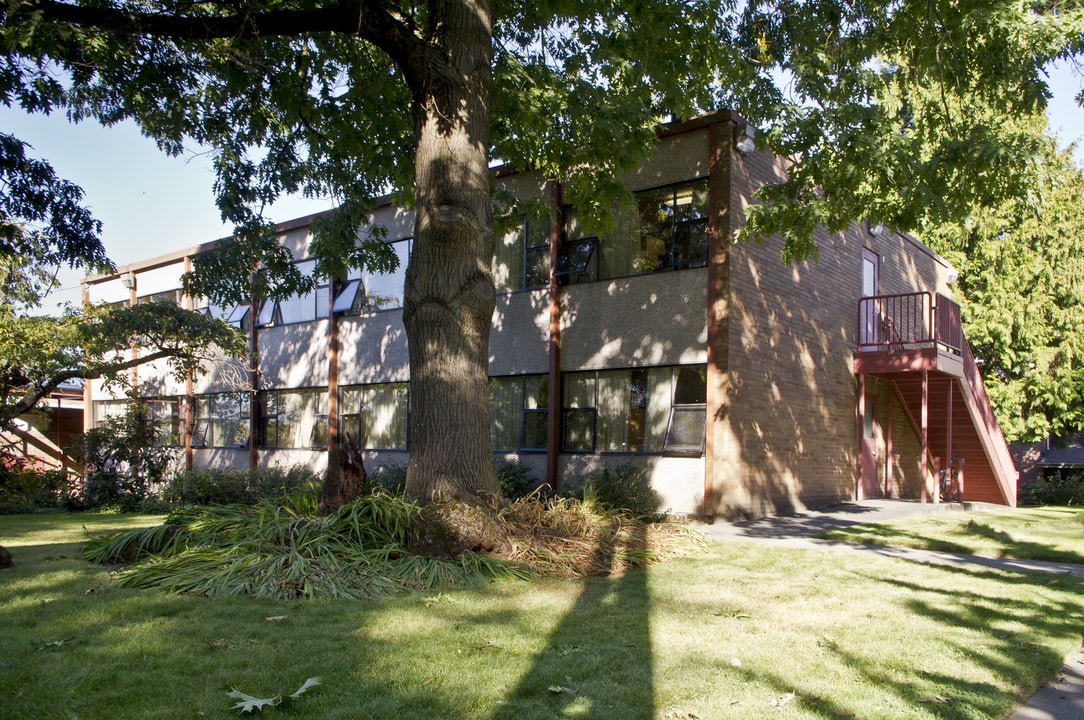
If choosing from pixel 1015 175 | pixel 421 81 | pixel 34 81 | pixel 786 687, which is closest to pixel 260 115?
pixel 34 81

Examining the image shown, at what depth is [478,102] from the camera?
31.6 feet

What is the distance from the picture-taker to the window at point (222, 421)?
2292 cm

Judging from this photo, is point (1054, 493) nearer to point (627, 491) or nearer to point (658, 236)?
point (658, 236)

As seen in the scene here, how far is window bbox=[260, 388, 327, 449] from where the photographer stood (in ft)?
69.1

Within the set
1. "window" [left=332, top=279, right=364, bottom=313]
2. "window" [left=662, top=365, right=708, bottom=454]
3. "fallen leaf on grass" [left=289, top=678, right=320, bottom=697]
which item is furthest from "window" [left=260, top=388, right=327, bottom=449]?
"fallen leaf on grass" [left=289, top=678, right=320, bottom=697]

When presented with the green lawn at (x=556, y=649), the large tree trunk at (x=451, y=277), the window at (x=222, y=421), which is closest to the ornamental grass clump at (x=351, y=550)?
the green lawn at (x=556, y=649)

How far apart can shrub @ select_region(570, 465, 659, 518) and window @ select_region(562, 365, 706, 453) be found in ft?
1.95

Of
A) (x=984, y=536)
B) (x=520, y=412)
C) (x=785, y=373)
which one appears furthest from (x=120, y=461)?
(x=984, y=536)

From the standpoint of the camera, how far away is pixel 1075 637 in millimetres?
6148

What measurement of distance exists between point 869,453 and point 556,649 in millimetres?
15134

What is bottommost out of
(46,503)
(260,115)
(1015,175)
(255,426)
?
(46,503)

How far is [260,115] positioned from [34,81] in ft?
11.7

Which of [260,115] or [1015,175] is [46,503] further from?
[1015,175]

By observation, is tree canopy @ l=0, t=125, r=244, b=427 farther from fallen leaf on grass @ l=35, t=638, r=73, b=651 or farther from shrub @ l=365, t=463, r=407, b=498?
fallen leaf on grass @ l=35, t=638, r=73, b=651
